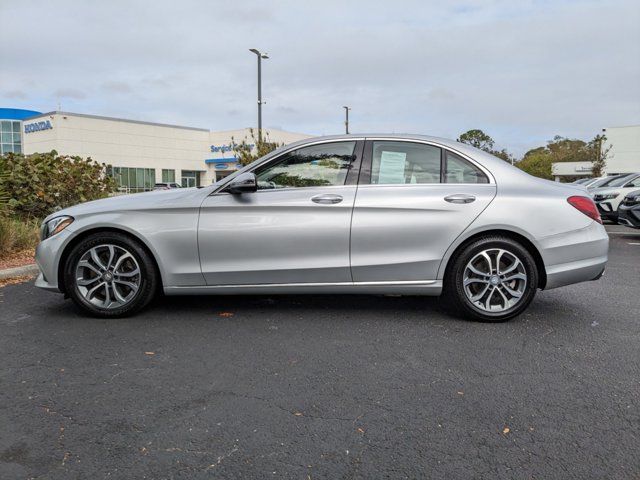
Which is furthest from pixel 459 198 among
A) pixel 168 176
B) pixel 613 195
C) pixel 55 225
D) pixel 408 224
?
pixel 168 176

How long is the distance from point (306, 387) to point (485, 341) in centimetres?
158

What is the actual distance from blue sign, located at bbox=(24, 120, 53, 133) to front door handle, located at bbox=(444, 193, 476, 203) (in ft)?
171

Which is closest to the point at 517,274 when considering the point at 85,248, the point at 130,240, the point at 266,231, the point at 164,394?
the point at 266,231

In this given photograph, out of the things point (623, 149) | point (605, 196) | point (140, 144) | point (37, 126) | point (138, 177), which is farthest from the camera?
point (140, 144)

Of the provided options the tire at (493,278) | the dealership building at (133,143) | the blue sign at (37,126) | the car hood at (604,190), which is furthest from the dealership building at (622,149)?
the blue sign at (37,126)

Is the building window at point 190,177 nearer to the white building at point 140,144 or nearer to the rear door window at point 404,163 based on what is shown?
the white building at point 140,144

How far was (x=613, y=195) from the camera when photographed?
13.4 m

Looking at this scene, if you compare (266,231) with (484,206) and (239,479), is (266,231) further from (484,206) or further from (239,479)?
(239,479)

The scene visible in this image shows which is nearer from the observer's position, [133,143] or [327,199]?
[327,199]

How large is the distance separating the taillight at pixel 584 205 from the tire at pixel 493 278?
1.92 ft

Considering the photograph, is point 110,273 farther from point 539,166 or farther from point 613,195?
point 539,166

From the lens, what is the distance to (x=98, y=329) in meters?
4.15

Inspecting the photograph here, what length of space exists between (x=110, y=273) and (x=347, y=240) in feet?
6.74

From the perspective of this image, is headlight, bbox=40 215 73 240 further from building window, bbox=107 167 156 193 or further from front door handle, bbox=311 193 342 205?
building window, bbox=107 167 156 193
